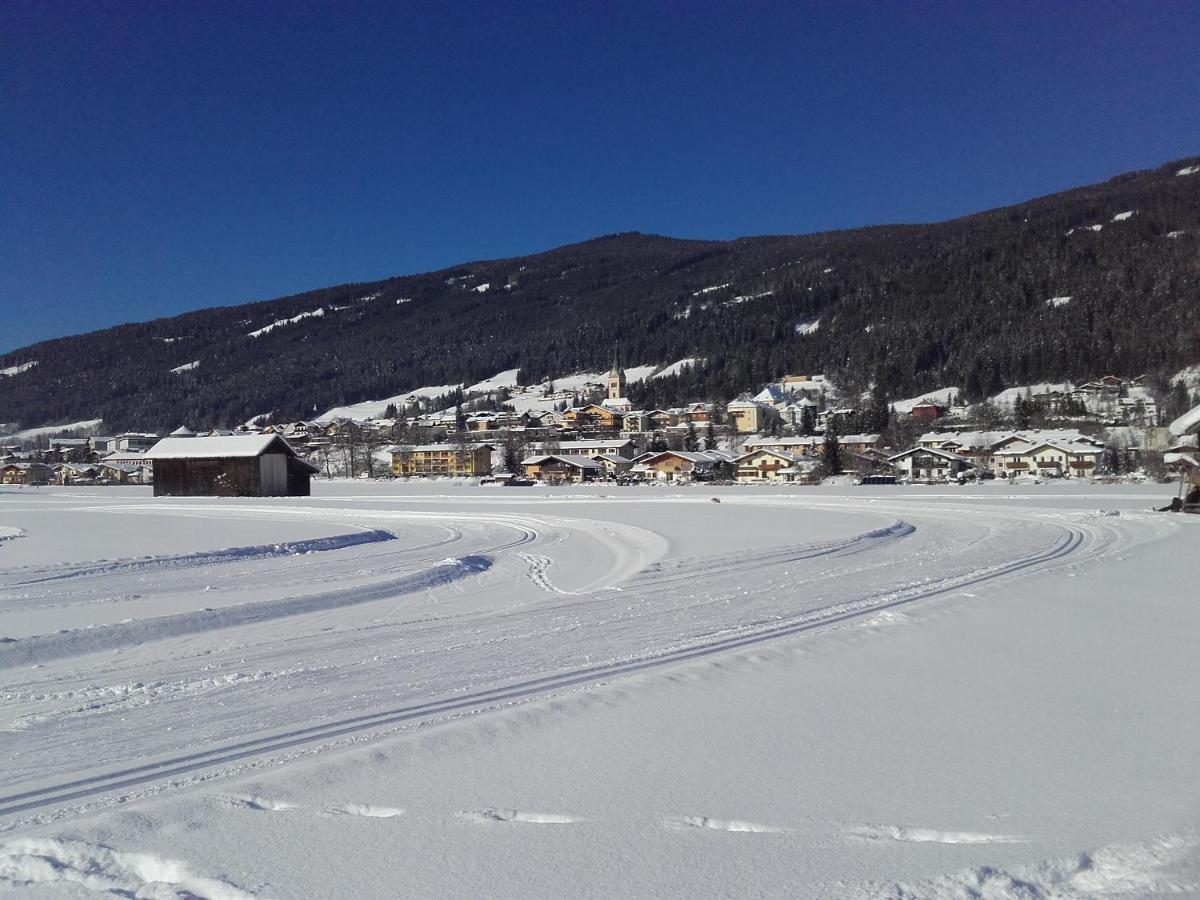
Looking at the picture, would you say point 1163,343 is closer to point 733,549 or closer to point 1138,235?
point 1138,235

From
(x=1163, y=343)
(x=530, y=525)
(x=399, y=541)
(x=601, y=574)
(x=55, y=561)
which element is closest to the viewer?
(x=601, y=574)

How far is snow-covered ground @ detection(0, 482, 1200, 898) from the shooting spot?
3.86 metres

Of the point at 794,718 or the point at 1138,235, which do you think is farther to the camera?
the point at 1138,235

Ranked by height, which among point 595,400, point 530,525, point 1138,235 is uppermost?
point 1138,235

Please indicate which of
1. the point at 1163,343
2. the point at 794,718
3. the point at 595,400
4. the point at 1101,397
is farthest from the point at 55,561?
the point at 595,400

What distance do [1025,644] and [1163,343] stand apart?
136 metres

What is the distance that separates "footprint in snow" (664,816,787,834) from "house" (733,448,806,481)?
77114 mm

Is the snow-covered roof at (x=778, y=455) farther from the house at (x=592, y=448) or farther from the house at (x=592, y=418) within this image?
the house at (x=592, y=418)

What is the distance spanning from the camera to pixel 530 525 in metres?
26.9

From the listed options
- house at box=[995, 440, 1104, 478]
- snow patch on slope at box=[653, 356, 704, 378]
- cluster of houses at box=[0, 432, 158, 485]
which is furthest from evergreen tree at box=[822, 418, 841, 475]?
snow patch on slope at box=[653, 356, 704, 378]

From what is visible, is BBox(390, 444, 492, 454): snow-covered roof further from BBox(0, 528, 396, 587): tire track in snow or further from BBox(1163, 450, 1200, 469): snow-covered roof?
BBox(0, 528, 396, 587): tire track in snow

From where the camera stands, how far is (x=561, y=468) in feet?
303

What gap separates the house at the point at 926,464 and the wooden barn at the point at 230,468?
4927 centimetres

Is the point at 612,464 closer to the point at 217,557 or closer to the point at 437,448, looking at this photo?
the point at 437,448
